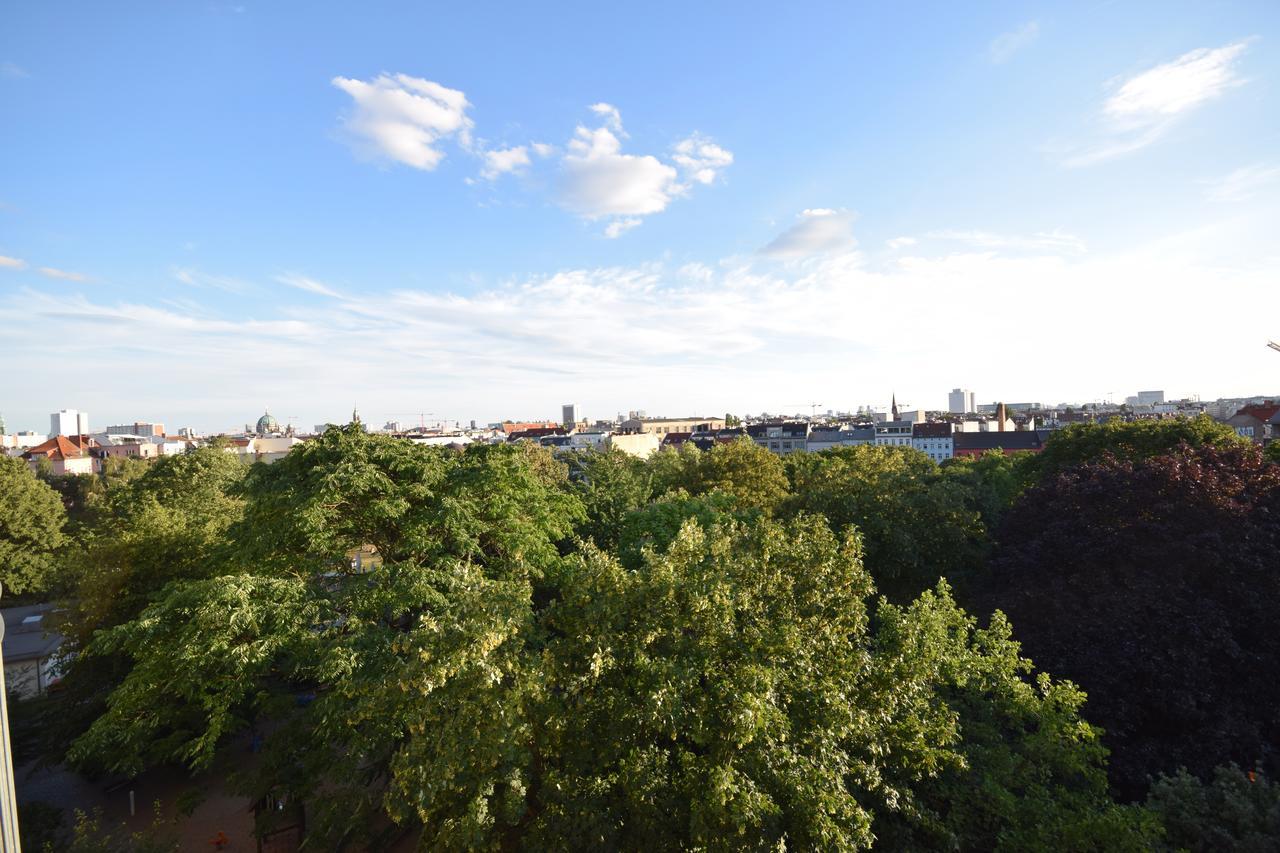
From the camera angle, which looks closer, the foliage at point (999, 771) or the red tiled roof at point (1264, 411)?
the foliage at point (999, 771)

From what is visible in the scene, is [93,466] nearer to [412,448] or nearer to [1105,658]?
[412,448]

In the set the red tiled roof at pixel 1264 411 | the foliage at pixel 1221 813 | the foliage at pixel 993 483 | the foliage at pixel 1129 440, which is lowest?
the foliage at pixel 1221 813

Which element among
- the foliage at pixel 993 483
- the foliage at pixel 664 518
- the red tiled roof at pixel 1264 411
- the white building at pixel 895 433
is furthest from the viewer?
the white building at pixel 895 433

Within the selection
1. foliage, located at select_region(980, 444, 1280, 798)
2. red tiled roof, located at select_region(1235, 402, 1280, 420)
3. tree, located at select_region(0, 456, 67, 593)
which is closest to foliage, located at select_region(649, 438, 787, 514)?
foliage, located at select_region(980, 444, 1280, 798)

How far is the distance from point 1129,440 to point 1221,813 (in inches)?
991

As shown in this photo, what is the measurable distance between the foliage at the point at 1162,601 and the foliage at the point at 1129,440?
7.46m

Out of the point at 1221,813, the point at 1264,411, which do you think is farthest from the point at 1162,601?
the point at 1264,411

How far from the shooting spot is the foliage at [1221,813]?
896 centimetres

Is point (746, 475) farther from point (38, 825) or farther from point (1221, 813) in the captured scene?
point (38, 825)

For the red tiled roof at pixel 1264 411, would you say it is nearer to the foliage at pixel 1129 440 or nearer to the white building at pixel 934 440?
the white building at pixel 934 440

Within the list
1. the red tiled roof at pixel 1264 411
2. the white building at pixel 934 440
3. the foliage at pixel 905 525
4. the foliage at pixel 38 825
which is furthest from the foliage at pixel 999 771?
the white building at pixel 934 440

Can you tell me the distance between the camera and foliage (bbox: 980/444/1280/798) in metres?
13.4

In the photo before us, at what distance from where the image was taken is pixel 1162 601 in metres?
15.1

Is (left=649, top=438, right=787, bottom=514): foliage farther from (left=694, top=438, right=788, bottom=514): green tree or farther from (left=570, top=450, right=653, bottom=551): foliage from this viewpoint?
(left=570, top=450, right=653, bottom=551): foliage
